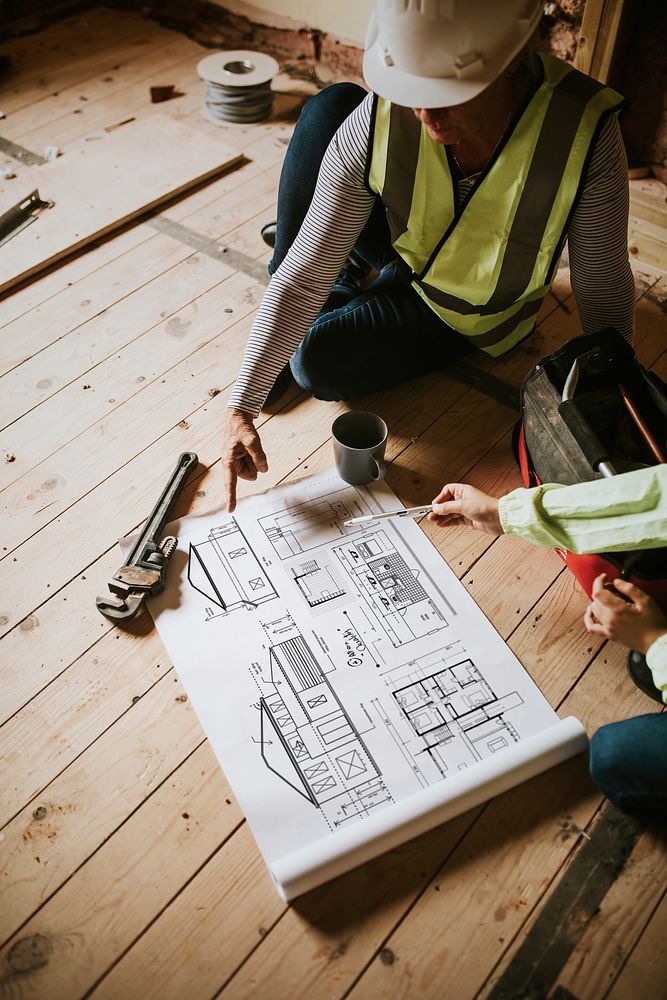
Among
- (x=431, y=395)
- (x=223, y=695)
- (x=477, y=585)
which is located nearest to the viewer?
(x=223, y=695)

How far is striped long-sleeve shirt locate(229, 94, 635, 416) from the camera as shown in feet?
4.00

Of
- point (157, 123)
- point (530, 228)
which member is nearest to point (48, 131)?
point (157, 123)

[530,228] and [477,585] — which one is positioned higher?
[530,228]

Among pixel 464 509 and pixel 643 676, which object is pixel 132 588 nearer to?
pixel 464 509

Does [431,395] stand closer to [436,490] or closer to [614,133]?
[436,490]

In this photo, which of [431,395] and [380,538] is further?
[431,395]

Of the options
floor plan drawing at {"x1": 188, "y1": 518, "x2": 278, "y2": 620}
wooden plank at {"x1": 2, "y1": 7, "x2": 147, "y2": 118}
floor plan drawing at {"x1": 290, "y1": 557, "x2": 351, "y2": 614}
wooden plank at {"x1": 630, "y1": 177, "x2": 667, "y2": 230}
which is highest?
wooden plank at {"x1": 2, "y1": 7, "x2": 147, "y2": 118}

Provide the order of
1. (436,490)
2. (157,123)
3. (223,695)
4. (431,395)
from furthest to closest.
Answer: (157,123), (431,395), (436,490), (223,695)

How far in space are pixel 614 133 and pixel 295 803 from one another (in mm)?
1156

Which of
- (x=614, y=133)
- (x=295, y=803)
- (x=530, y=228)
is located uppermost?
(x=614, y=133)

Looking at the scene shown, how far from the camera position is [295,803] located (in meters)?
1.10

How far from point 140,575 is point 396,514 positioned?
1.59 ft

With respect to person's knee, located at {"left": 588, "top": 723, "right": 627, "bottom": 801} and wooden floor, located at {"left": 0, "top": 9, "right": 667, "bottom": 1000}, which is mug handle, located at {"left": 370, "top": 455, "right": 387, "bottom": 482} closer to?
→ wooden floor, located at {"left": 0, "top": 9, "right": 667, "bottom": 1000}

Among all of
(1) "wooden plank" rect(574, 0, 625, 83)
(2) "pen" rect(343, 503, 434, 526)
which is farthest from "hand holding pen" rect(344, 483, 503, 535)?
(1) "wooden plank" rect(574, 0, 625, 83)
